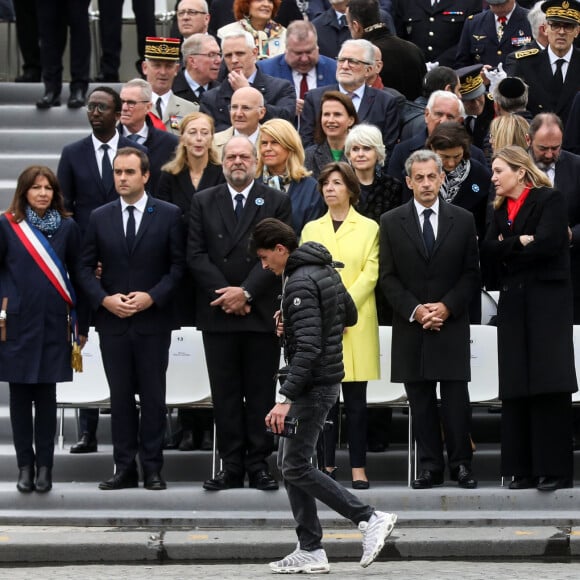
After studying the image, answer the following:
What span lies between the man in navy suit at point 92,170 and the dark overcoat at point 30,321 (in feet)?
2.67

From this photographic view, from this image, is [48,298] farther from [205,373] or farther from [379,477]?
[379,477]

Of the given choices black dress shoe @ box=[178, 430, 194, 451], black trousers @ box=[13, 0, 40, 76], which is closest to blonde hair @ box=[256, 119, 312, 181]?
black dress shoe @ box=[178, 430, 194, 451]

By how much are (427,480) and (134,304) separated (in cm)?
237

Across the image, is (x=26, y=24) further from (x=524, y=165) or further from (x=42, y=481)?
(x=524, y=165)

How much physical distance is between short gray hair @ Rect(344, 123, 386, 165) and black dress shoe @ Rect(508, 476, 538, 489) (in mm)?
2544

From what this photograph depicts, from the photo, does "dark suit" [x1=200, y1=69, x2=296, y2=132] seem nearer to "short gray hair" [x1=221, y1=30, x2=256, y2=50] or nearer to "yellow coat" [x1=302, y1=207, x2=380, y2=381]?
"short gray hair" [x1=221, y1=30, x2=256, y2=50]

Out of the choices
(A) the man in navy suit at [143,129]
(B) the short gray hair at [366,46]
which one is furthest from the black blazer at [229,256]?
(B) the short gray hair at [366,46]

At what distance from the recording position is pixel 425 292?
1191 cm

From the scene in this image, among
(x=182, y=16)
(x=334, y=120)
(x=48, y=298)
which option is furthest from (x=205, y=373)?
(x=182, y=16)

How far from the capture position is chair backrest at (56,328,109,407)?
1235 cm

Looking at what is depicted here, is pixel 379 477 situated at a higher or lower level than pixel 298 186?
lower

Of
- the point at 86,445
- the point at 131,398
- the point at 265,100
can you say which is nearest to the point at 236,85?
the point at 265,100

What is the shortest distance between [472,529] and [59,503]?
2.84 m

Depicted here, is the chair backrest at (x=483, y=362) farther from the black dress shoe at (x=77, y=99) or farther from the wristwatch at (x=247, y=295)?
the black dress shoe at (x=77, y=99)
